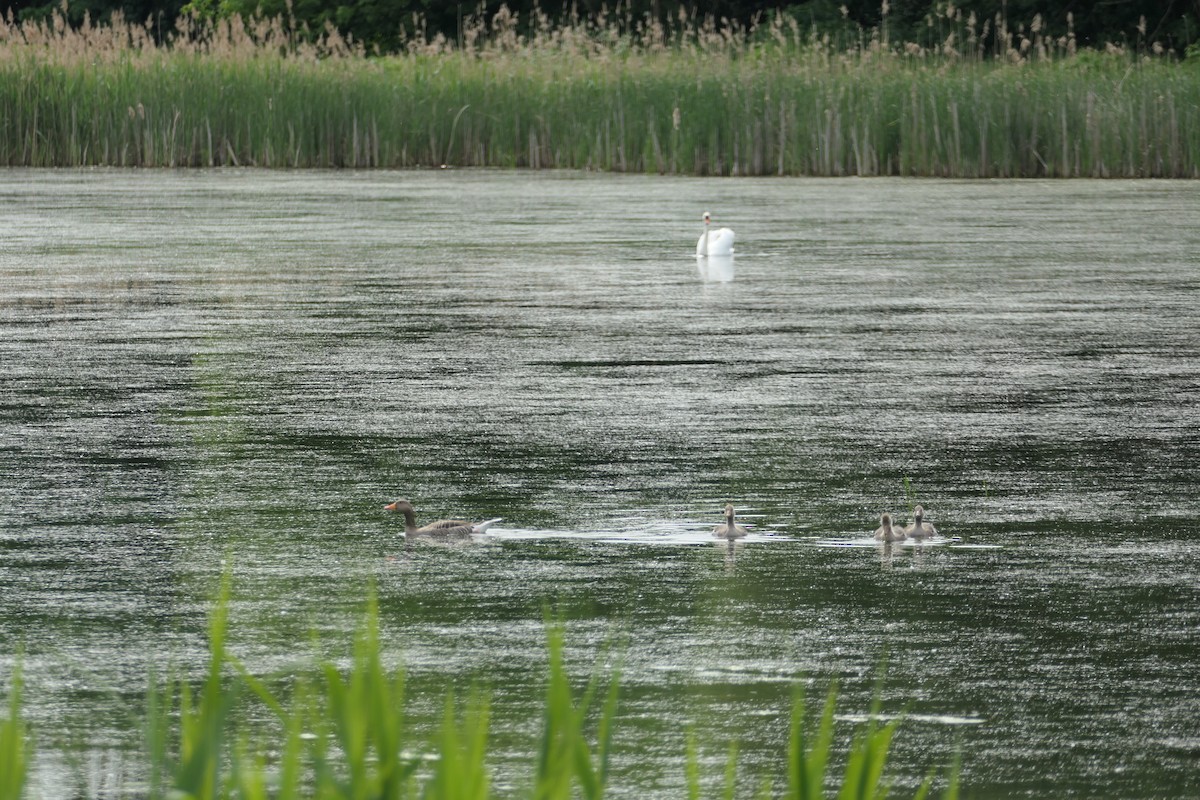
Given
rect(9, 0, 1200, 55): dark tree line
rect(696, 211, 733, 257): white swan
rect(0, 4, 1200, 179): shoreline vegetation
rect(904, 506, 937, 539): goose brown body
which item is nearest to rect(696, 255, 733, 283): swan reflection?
rect(696, 211, 733, 257): white swan

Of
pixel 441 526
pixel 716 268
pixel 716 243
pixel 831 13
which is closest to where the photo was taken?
pixel 441 526

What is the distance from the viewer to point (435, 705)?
4480 mm

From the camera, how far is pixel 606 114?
24531 mm

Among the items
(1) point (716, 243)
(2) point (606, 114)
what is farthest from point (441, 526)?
(2) point (606, 114)

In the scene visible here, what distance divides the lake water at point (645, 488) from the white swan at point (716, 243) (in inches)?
10.8

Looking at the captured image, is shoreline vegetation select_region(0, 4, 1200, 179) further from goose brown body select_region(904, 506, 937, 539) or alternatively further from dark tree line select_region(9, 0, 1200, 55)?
goose brown body select_region(904, 506, 937, 539)

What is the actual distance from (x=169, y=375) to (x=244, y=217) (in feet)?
30.5

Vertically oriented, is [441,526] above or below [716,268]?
below

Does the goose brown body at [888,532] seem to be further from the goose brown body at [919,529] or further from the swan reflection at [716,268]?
the swan reflection at [716,268]

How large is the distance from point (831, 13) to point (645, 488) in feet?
109

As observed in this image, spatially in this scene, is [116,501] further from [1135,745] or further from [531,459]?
[1135,745]

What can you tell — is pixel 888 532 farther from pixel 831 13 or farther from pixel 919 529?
pixel 831 13

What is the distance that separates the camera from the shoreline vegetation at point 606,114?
23297mm

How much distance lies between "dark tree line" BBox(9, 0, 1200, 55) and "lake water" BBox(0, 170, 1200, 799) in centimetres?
2185
